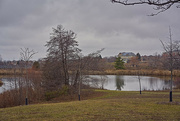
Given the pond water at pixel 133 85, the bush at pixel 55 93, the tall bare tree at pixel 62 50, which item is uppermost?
the tall bare tree at pixel 62 50

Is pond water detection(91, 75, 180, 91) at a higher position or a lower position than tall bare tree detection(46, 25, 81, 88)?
lower

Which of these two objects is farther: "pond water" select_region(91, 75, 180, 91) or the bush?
"pond water" select_region(91, 75, 180, 91)

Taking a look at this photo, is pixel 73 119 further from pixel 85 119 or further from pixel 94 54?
pixel 94 54

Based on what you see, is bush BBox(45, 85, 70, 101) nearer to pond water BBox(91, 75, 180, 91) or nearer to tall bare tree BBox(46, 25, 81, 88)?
tall bare tree BBox(46, 25, 81, 88)

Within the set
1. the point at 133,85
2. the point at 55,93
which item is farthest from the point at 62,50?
the point at 133,85

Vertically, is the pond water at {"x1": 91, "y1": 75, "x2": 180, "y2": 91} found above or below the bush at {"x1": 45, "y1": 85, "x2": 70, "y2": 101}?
below

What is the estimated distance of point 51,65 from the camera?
18.9 metres

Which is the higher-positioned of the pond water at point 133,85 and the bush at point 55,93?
the bush at point 55,93

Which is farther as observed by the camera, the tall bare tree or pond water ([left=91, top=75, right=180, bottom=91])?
pond water ([left=91, top=75, right=180, bottom=91])

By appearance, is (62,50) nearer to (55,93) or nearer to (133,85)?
(55,93)

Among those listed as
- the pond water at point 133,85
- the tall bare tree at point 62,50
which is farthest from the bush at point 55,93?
the pond water at point 133,85

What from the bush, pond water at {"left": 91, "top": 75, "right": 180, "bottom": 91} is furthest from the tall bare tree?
pond water at {"left": 91, "top": 75, "right": 180, "bottom": 91}

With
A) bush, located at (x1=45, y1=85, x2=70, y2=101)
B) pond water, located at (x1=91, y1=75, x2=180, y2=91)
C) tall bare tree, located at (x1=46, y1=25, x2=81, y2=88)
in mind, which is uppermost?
tall bare tree, located at (x1=46, y1=25, x2=81, y2=88)

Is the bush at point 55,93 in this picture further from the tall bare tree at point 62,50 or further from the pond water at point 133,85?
the pond water at point 133,85
